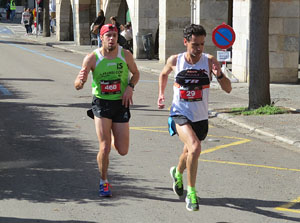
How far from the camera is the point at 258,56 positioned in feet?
48.0

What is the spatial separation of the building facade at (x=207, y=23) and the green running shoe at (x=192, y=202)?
527 inches

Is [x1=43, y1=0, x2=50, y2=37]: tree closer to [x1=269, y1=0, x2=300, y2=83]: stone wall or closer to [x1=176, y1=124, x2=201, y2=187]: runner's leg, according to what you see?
[x1=269, y1=0, x2=300, y2=83]: stone wall

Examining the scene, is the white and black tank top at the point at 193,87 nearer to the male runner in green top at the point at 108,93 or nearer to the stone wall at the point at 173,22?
the male runner in green top at the point at 108,93

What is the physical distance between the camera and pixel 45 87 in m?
18.8

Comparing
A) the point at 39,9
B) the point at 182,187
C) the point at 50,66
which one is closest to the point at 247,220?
the point at 182,187

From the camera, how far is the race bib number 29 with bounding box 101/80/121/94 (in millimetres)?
7844

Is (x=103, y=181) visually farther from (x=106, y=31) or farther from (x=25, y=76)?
(x=25, y=76)

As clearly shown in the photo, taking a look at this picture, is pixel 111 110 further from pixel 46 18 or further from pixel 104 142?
pixel 46 18

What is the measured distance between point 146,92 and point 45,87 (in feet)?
8.85

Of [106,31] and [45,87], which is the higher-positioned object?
[106,31]

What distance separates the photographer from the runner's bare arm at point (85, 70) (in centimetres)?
768

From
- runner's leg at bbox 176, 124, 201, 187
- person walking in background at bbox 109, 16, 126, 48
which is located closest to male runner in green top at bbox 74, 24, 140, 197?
runner's leg at bbox 176, 124, 201, 187

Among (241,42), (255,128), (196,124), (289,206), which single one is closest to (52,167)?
(196,124)

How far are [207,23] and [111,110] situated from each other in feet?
56.0
